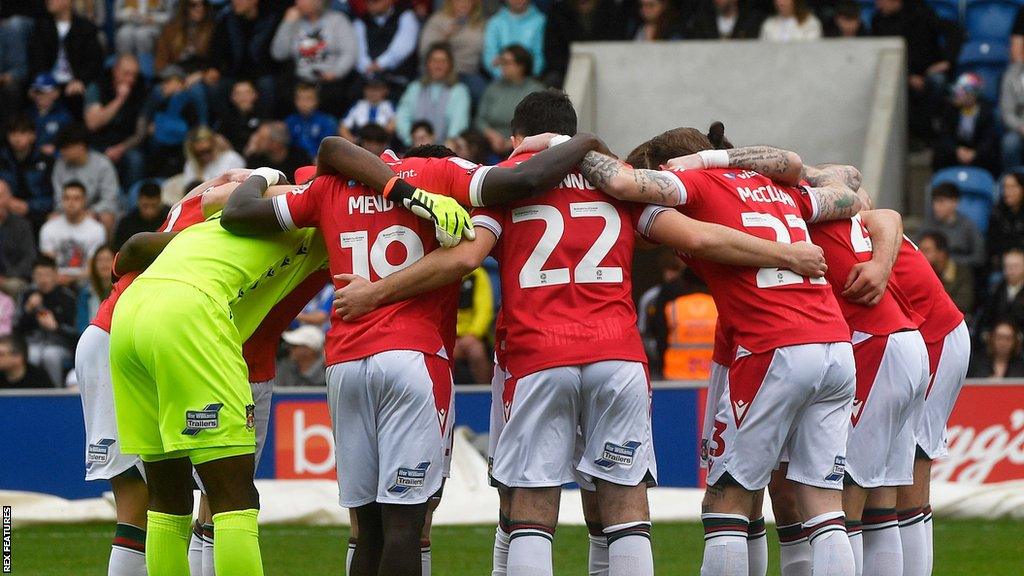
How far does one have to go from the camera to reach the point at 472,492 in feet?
42.7

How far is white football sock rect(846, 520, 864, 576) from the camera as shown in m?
7.37

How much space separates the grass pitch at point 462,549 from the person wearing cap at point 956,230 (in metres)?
3.68

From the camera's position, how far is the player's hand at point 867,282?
7.66 metres

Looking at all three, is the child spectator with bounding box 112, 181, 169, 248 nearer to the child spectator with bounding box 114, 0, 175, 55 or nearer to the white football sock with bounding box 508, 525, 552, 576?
the child spectator with bounding box 114, 0, 175, 55

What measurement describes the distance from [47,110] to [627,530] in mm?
14107

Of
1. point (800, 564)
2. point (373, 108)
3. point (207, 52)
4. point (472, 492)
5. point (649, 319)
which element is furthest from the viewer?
point (207, 52)

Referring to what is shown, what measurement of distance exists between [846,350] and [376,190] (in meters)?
2.28

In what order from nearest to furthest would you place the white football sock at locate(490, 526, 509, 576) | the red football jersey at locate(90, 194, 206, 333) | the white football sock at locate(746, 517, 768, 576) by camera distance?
the white football sock at locate(490, 526, 509, 576) < the white football sock at locate(746, 517, 768, 576) < the red football jersey at locate(90, 194, 206, 333)

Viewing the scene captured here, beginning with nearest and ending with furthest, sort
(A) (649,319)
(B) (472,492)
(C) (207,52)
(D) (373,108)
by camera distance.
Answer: (B) (472,492), (A) (649,319), (D) (373,108), (C) (207,52)

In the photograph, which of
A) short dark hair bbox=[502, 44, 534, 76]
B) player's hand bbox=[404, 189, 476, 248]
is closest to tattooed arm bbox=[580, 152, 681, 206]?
player's hand bbox=[404, 189, 476, 248]

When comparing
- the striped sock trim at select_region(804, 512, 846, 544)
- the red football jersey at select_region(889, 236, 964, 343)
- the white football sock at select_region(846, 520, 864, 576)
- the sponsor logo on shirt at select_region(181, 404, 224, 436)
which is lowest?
the white football sock at select_region(846, 520, 864, 576)

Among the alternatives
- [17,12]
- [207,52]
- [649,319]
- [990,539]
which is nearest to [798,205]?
[990,539]

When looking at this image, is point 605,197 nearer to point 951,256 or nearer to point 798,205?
point 798,205

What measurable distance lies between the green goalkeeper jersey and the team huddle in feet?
0.05
